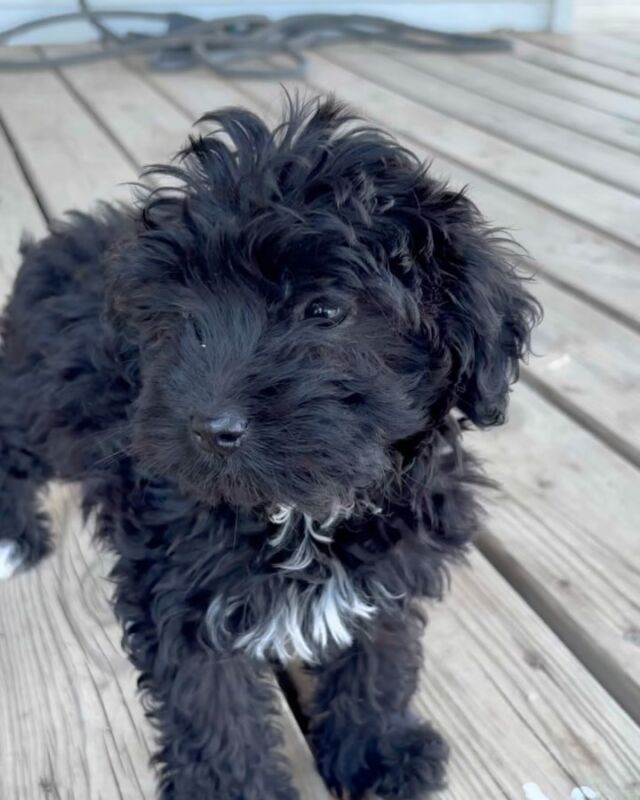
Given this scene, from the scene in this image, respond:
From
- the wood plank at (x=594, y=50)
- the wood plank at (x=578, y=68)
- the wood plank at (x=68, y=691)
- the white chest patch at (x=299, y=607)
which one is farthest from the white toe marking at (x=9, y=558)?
the wood plank at (x=594, y=50)

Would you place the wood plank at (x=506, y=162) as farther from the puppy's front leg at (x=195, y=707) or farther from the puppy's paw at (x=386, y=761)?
the puppy's front leg at (x=195, y=707)

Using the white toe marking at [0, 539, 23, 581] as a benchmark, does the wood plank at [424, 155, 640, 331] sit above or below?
below

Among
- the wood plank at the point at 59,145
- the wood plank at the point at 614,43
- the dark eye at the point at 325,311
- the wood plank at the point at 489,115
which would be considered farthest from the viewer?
the wood plank at the point at 614,43

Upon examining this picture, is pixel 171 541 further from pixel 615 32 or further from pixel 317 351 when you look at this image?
A: pixel 615 32

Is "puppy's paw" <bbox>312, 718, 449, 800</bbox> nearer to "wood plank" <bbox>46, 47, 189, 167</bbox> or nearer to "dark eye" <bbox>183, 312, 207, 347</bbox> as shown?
"dark eye" <bbox>183, 312, 207, 347</bbox>

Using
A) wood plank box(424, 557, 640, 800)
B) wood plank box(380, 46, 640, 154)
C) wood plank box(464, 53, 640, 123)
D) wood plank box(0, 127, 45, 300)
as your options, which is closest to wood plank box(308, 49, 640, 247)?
wood plank box(380, 46, 640, 154)

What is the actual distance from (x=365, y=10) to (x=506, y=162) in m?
2.43

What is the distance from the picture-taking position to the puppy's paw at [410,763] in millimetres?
1720

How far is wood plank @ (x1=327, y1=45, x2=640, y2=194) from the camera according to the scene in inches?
153

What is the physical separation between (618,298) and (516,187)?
90 cm

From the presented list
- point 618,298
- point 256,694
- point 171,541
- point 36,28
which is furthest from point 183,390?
point 36,28

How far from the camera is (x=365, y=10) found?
19.4 ft

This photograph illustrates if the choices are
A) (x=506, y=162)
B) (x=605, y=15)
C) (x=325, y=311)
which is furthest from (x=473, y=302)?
(x=605, y=15)

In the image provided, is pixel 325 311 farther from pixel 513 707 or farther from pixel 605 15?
pixel 605 15
